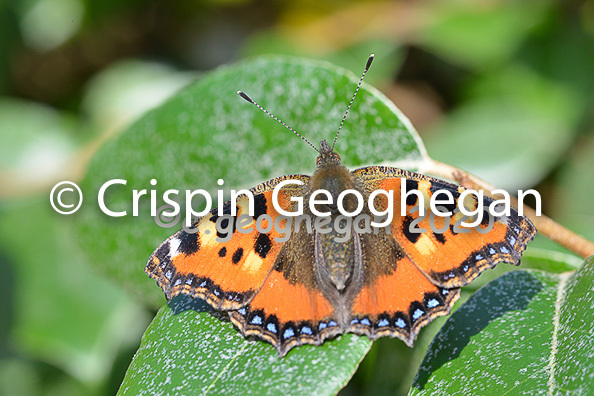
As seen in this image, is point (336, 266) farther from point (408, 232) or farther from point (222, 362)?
point (222, 362)

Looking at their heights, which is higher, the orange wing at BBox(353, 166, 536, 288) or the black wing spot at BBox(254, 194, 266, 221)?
the black wing spot at BBox(254, 194, 266, 221)

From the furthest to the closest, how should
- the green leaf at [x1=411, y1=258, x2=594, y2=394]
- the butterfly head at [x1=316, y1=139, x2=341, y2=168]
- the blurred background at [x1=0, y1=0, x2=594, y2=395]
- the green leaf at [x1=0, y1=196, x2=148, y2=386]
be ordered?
the blurred background at [x1=0, y1=0, x2=594, y2=395] < the green leaf at [x1=0, y1=196, x2=148, y2=386] < the butterfly head at [x1=316, y1=139, x2=341, y2=168] < the green leaf at [x1=411, y1=258, x2=594, y2=394]

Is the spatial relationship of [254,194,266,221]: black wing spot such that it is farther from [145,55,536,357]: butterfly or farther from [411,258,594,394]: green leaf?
[411,258,594,394]: green leaf

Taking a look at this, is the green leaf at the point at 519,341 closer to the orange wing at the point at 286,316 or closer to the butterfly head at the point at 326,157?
the orange wing at the point at 286,316

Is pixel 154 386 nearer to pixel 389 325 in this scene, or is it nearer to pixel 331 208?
pixel 389 325

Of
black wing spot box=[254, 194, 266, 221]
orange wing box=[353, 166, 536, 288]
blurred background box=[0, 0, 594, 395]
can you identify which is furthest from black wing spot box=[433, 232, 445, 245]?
blurred background box=[0, 0, 594, 395]

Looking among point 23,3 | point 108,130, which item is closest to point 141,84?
point 108,130

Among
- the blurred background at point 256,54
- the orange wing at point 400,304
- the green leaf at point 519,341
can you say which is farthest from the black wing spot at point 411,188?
the blurred background at point 256,54
